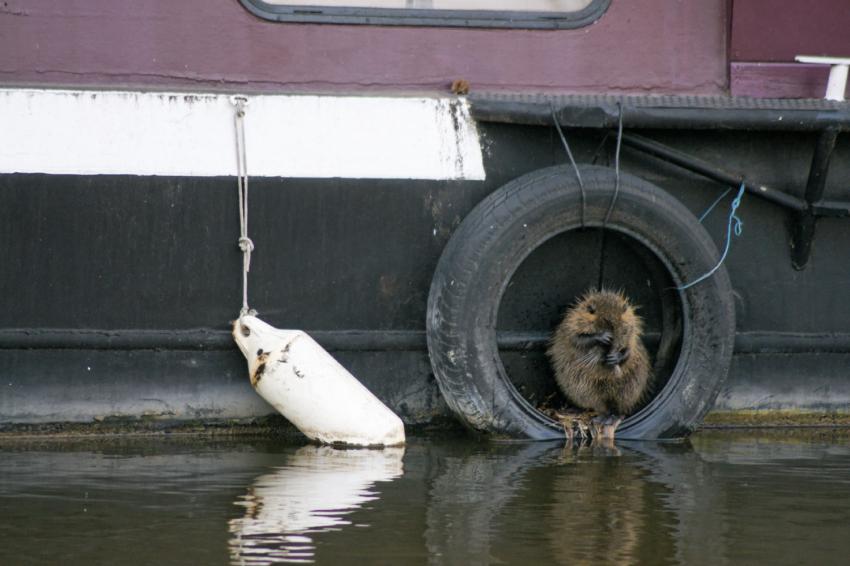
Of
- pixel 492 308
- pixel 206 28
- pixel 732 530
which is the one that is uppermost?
pixel 206 28

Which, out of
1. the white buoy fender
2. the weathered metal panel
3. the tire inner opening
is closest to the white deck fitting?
the weathered metal panel

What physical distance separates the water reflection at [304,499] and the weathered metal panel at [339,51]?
4.14 ft

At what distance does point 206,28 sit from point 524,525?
6.89ft

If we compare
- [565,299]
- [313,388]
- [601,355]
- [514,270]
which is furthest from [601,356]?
[313,388]

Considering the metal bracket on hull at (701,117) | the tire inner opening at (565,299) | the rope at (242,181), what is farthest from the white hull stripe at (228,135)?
the tire inner opening at (565,299)

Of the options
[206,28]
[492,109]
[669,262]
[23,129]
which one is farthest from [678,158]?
[23,129]

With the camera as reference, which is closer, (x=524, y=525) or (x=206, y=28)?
(x=524, y=525)

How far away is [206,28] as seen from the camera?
458cm

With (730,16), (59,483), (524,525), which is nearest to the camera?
(524,525)

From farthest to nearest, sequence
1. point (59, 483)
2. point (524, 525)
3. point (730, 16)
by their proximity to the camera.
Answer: point (730, 16), point (59, 483), point (524, 525)

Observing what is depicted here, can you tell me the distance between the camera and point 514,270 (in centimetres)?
460

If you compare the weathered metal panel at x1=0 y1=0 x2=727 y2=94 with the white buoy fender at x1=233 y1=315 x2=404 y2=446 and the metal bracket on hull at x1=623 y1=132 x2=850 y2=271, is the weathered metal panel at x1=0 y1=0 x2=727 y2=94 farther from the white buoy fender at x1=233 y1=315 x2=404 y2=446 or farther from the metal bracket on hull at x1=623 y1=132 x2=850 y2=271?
the white buoy fender at x1=233 y1=315 x2=404 y2=446

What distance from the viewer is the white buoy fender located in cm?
446

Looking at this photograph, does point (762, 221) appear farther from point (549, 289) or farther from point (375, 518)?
point (375, 518)
